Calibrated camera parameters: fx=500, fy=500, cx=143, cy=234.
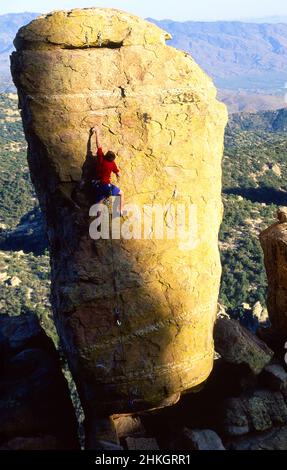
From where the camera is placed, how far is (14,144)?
355 feet

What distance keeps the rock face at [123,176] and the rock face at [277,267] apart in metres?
3.09

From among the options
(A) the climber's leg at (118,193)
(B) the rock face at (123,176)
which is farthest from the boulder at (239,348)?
(A) the climber's leg at (118,193)

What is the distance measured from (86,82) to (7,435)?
27.1ft

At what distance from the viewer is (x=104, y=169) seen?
10.6m

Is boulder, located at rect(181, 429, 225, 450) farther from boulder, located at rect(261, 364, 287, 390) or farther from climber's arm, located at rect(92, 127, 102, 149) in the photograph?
climber's arm, located at rect(92, 127, 102, 149)

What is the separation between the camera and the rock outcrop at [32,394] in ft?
38.5

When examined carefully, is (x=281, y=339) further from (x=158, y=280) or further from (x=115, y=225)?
(x=115, y=225)

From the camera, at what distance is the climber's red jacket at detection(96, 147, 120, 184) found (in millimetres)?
10595

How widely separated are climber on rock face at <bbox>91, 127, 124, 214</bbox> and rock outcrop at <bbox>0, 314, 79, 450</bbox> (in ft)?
17.9

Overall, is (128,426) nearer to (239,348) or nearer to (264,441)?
(264,441)

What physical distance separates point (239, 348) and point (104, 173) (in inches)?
232

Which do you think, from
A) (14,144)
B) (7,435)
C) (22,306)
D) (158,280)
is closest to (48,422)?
(7,435)

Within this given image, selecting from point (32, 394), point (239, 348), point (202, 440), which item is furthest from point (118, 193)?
point (202, 440)

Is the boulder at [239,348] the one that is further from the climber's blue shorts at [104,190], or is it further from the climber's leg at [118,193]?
the climber's blue shorts at [104,190]
